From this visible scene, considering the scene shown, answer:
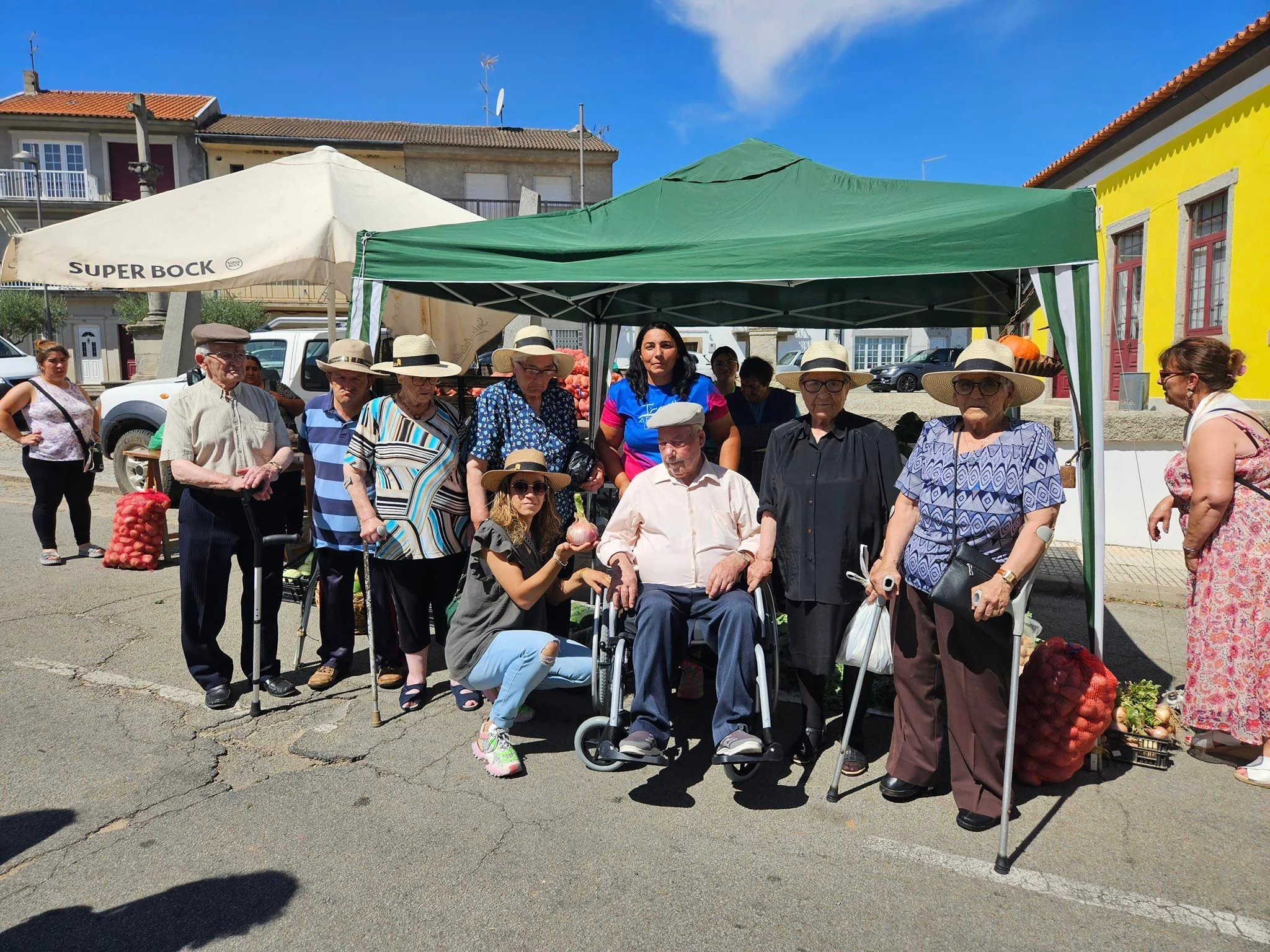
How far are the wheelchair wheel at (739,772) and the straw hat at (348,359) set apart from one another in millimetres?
2669

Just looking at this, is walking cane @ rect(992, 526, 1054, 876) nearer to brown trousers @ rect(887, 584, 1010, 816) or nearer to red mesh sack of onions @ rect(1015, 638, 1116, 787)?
brown trousers @ rect(887, 584, 1010, 816)

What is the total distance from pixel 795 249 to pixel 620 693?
7.50ft

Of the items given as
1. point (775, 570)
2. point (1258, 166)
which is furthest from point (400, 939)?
point (1258, 166)

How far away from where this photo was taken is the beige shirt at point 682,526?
380 cm

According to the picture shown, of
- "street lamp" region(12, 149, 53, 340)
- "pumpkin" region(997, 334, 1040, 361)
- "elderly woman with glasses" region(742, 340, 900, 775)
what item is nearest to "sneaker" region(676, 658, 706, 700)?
"elderly woman with glasses" region(742, 340, 900, 775)

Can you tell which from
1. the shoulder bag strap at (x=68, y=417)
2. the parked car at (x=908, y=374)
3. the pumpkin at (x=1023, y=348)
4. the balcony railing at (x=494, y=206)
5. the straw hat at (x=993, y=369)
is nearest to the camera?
the straw hat at (x=993, y=369)

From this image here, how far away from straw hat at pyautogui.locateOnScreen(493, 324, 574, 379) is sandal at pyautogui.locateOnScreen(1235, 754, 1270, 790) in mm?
3535

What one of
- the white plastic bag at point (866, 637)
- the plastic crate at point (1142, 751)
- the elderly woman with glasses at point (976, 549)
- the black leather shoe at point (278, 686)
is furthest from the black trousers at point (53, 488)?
the plastic crate at point (1142, 751)

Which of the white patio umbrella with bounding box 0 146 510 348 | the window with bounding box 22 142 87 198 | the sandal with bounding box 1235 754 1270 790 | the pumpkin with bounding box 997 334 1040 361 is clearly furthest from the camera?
the window with bounding box 22 142 87 198

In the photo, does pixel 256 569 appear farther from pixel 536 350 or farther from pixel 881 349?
pixel 881 349

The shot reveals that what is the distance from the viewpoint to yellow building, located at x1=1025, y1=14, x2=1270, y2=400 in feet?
36.0

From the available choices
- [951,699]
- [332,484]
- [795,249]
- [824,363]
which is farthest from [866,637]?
[332,484]

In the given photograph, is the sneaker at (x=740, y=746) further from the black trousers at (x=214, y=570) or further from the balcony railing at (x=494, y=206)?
Answer: the balcony railing at (x=494, y=206)

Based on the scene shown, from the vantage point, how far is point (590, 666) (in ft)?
12.6
